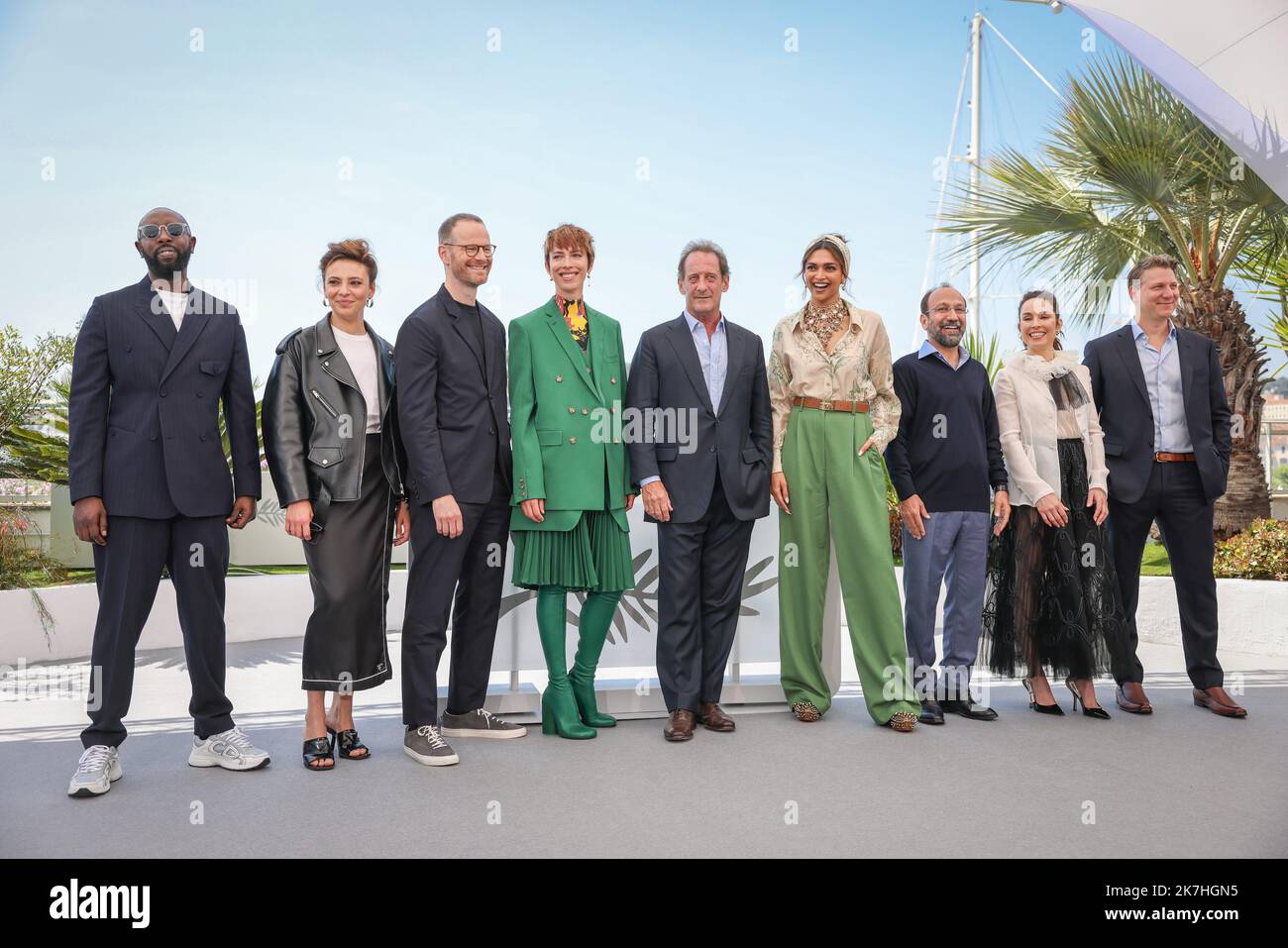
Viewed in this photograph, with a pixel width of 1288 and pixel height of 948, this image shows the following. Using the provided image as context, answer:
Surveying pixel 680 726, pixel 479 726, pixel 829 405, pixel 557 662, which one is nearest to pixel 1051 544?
pixel 829 405

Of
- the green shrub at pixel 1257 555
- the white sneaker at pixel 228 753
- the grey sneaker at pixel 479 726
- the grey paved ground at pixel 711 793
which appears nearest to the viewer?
the grey paved ground at pixel 711 793

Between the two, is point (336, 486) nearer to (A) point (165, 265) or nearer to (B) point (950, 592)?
(A) point (165, 265)

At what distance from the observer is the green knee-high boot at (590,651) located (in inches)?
143

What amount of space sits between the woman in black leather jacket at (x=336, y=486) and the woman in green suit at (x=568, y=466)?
499 mm

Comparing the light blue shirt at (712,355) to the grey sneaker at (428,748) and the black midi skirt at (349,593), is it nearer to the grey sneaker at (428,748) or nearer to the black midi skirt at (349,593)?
the black midi skirt at (349,593)

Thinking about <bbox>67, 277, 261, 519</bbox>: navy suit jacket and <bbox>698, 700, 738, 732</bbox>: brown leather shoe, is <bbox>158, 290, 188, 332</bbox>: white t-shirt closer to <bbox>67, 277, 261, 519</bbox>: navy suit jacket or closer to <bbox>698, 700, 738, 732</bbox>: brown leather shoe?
<bbox>67, 277, 261, 519</bbox>: navy suit jacket

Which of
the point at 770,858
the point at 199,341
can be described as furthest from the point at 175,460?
the point at 770,858

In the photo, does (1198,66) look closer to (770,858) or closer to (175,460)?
(770,858)

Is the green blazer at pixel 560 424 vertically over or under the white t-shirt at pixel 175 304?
under

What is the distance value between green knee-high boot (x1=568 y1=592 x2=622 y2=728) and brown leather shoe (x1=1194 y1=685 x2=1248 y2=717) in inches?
99.9

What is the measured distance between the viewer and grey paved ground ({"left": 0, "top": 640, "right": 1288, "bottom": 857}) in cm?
240

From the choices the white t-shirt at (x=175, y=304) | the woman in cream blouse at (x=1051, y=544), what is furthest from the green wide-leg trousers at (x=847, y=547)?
the white t-shirt at (x=175, y=304)

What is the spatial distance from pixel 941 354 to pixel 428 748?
8.52ft

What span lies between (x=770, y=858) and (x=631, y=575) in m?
1.53
